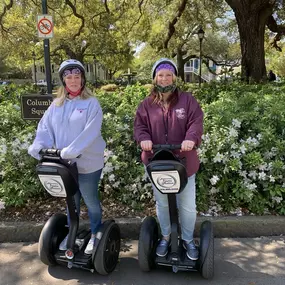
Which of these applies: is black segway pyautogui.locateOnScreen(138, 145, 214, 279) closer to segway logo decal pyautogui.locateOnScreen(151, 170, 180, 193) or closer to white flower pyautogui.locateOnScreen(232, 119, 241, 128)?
segway logo decal pyautogui.locateOnScreen(151, 170, 180, 193)

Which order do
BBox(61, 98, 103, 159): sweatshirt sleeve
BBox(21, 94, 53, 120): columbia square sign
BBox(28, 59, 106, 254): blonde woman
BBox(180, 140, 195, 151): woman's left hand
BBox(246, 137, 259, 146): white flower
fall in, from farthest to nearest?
BBox(21, 94, 53, 120): columbia square sign → BBox(246, 137, 259, 146): white flower → BBox(28, 59, 106, 254): blonde woman → BBox(61, 98, 103, 159): sweatshirt sleeve → BBox(180, 140, 195, 151): woman's left hand

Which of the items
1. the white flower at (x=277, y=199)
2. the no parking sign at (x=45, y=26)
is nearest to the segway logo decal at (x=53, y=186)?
the white flower at (x=277, y=199)

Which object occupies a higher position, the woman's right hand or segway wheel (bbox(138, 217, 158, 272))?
the woman's right hand

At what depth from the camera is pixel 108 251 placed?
2877mm

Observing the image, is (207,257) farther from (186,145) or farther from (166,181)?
(186,145)

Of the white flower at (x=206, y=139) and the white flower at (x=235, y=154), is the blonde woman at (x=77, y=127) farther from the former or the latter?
the white flower at (x=235, y=154)

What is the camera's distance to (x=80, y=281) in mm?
2879

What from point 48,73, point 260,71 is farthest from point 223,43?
point 48,73

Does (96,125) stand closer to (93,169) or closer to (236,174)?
(93,169)

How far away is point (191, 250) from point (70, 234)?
3.45 feet

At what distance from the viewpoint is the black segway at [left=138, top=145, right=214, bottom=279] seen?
94.6 inches

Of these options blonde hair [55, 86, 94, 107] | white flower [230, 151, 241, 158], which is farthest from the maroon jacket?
white flower [230, 151, 241, 158]

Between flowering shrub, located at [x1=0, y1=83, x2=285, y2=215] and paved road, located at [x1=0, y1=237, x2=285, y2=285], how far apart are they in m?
0.52

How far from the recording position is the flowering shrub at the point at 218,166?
364 centimetres
